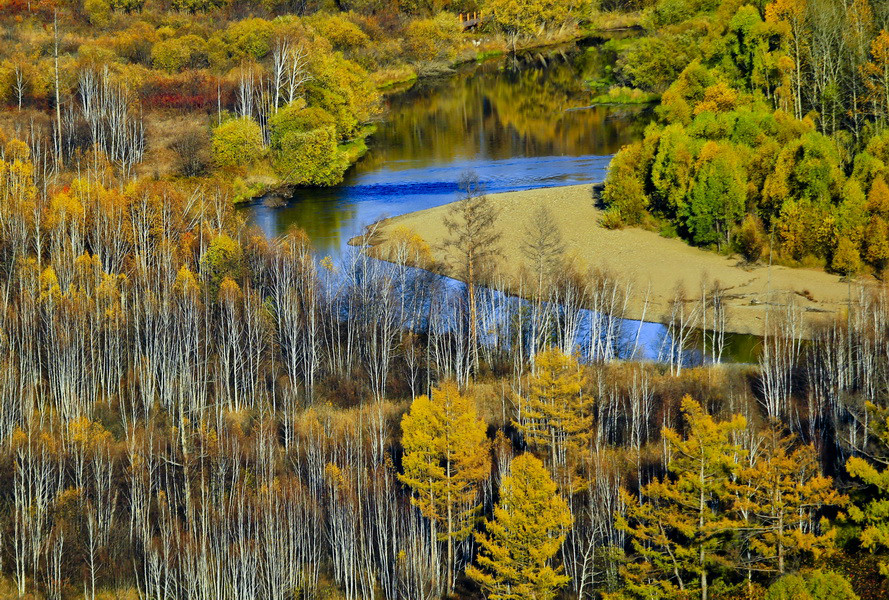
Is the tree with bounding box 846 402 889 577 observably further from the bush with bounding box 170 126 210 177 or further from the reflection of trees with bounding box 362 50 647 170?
the reflection of trees with bounding box 362 50 647 170

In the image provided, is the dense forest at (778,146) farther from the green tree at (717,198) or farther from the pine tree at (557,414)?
the pine tree at (557,414)

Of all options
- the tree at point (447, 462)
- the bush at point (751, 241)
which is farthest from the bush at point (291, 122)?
the tree at point (447, 462)

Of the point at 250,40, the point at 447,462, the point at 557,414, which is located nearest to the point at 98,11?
the point at 250,40

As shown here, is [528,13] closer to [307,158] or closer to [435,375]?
[307,158]

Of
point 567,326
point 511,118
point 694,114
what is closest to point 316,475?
point 567,326

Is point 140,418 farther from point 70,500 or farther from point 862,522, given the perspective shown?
point 862,522
